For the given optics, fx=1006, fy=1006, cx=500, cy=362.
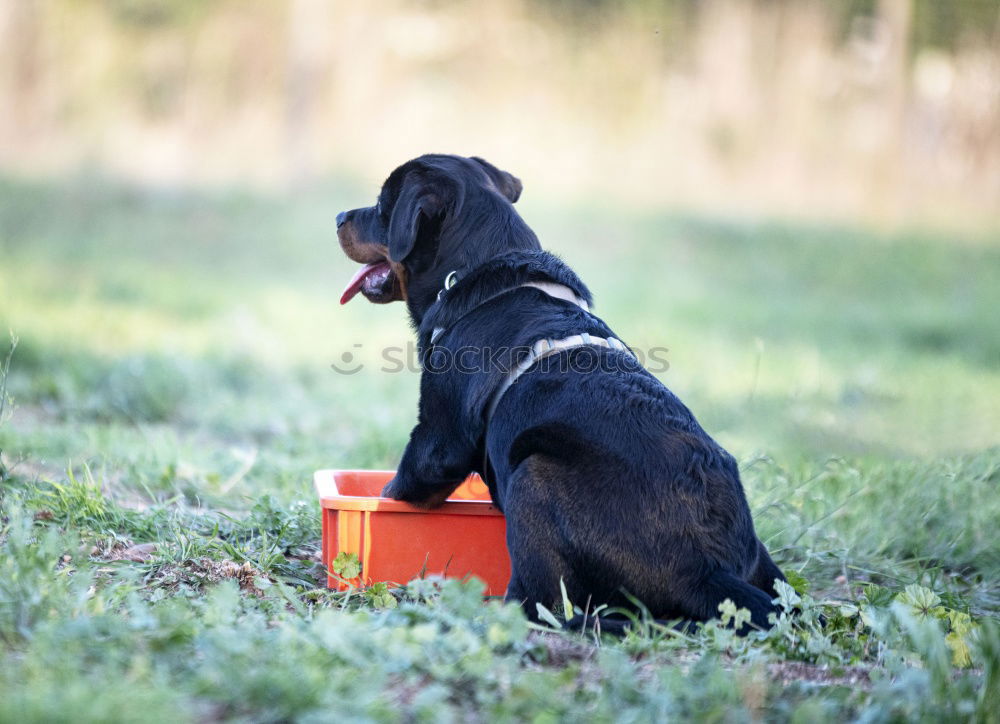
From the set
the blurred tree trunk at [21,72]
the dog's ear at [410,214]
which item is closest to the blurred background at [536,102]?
the blurred tree trunk at [21,72]

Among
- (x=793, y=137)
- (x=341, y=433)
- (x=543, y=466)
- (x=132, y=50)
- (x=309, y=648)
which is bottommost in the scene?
(x=341, y=433)

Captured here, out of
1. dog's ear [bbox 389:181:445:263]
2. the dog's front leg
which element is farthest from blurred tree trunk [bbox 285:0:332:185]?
the dog's front leg

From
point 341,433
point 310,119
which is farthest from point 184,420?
point 310,119

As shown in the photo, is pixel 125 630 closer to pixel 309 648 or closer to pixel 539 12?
pixel 309 648

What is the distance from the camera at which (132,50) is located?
44.3 ft

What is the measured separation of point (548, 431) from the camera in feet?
8.94

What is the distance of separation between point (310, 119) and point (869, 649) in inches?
463

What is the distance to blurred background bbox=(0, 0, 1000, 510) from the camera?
8367 mm

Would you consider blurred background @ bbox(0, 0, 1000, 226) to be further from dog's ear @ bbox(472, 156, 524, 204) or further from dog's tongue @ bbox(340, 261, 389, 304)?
dog's tongue @ bbox(340, 261, 389, 304)

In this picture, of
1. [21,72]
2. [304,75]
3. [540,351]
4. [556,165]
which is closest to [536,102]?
[556,165]

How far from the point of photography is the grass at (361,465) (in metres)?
2.05

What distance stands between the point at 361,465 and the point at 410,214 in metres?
1.80

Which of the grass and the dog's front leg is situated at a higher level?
the dog's front leg

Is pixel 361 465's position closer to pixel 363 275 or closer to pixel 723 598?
pixel 363 275
